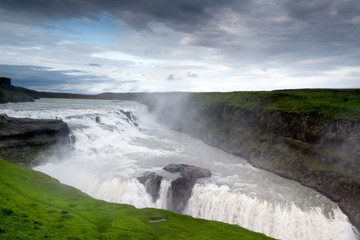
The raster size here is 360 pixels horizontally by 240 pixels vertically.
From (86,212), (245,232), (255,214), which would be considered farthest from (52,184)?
(255,214)

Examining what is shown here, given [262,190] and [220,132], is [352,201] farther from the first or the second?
[220,132]

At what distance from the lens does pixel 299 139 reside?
36.4 m

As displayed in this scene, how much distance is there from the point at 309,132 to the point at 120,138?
33534 millimetres

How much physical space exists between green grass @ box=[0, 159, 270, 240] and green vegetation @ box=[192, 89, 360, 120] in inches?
975

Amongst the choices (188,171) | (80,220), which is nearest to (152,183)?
(188,171)

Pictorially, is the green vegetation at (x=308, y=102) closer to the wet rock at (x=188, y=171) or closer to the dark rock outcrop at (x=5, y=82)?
the wet rock at (x=188, y=171)

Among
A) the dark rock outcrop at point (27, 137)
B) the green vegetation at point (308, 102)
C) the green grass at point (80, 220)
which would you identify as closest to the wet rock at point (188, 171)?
the green grass at point (80, 220)

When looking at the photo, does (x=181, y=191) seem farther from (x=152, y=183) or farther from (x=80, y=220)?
(x=80, y=220)

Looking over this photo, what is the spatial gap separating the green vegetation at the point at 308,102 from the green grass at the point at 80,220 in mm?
24758

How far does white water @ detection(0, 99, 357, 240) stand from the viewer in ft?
78.0

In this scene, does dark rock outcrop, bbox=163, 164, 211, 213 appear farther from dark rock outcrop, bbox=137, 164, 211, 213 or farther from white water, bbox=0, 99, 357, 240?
white water, bbox=0, 99, 357, 240

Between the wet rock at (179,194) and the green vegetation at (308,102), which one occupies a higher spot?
the green vegetation at (308,102)

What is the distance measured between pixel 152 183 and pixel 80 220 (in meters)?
14.1

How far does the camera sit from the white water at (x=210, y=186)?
23766 millimetres
